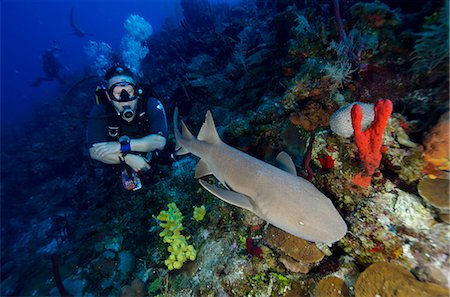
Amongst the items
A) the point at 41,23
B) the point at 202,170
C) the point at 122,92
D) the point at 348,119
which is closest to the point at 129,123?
the point at 122,92

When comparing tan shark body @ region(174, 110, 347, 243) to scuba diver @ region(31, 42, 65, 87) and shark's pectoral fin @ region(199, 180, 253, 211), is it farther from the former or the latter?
scuba diver @ region(31, 42, 65, 87)

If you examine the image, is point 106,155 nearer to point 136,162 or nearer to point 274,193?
point 136,162

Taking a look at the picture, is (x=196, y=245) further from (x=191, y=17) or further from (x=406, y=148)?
A: (x=191, y=17)

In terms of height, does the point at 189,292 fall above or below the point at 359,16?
below

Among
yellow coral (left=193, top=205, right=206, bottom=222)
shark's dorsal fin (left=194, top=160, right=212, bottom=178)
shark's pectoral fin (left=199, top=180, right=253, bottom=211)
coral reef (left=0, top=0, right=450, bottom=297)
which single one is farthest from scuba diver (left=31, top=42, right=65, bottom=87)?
shark's pectoral fin (left=199, top=180, right=253, bottom=211)

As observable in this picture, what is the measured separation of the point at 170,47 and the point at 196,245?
1326cm

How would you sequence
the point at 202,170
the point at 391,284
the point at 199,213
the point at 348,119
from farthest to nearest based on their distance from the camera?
1. the point at 199,213
2. the point at 202,170
3. the point at 348,119
4. the point at 391,284

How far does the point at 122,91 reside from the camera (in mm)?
5715

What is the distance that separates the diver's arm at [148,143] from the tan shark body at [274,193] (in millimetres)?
2305

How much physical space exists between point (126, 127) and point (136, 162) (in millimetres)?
1282

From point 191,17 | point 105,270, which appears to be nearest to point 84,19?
point 191,17

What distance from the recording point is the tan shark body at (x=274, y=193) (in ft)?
7.09

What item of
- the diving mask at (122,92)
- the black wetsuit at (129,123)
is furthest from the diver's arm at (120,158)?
the diving mask at (122,92)

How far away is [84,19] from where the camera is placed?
129750 mm
